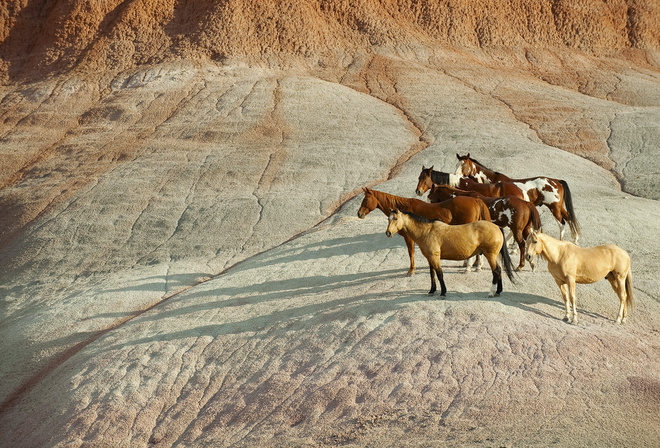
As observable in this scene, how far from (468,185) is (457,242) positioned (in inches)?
183

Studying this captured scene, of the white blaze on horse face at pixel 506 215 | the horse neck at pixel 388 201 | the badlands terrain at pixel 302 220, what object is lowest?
the badlands terrain at pixel 302 220

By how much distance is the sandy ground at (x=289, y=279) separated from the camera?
37.9ft

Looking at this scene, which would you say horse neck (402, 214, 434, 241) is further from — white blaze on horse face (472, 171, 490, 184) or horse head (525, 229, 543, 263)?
white blaze on horse face (472, 171, 490, 184)

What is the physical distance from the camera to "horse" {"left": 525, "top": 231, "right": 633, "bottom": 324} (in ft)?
42.1

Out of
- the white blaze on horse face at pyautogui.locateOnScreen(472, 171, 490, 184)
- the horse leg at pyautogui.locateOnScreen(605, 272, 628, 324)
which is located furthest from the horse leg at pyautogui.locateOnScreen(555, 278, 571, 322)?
the white blaze on horse face at pyautogui.locateOnScreen(472, 171, 490, 184)

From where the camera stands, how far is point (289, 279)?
54.4ft

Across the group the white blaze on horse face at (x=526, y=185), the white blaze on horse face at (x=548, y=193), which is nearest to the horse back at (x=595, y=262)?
the white blaze on horse face at (x=548, y=193)

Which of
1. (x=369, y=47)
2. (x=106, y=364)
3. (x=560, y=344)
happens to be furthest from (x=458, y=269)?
(x=369, y=47)

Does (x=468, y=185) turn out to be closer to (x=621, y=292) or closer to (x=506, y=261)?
(x=506, y=261)

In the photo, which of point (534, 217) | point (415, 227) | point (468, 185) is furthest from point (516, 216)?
point (415, 227)

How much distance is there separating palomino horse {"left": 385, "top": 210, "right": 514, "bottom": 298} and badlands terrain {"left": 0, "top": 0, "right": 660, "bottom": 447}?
0.52 m

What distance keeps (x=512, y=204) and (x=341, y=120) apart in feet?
56.6

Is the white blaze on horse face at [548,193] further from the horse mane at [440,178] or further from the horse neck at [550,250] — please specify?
the horse neck at [550,250]

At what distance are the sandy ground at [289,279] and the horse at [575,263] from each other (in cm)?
57
